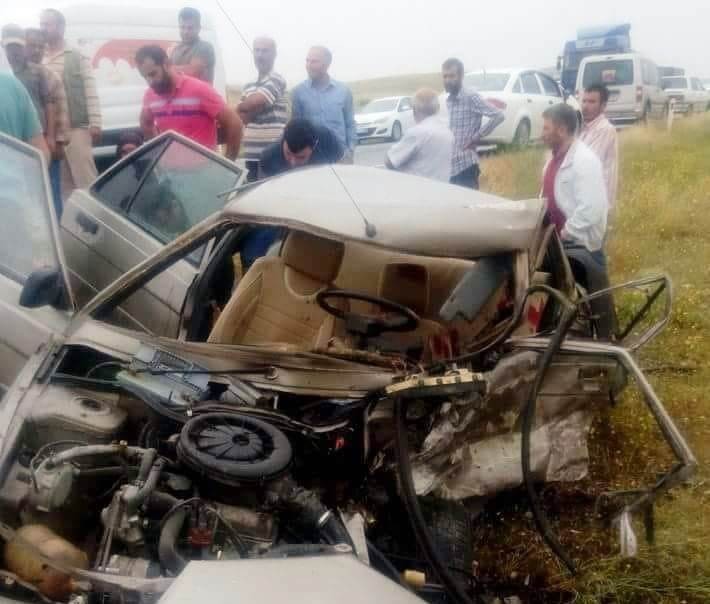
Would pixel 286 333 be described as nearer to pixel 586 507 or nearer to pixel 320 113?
pixel 586 507

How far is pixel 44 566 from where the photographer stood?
6.95 ft

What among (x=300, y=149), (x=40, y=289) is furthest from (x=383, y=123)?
(x=40, y=289)

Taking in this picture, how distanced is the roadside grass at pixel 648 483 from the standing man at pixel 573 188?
0.97 metres

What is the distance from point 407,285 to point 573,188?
1.81 m

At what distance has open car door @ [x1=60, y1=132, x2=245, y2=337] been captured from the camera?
4.21 metres

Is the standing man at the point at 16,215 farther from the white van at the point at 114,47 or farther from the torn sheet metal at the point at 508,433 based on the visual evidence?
the white van at the point at 114,47

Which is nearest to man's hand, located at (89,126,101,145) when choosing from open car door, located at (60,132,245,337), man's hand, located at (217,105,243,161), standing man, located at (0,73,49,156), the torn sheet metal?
standing man, located at (0,73,49,156)

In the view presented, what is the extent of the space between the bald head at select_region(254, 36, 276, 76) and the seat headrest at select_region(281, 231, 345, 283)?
3201mm

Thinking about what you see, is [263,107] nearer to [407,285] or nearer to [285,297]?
[285,297]

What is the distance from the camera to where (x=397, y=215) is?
2.89 m

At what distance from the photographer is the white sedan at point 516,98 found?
569 inches

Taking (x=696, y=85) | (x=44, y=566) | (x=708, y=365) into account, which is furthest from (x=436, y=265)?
(x=696, y=85)

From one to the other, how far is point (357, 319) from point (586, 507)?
1511 millimetres

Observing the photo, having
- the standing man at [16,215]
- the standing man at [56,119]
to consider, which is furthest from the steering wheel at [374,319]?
the standing man at [56,119]
